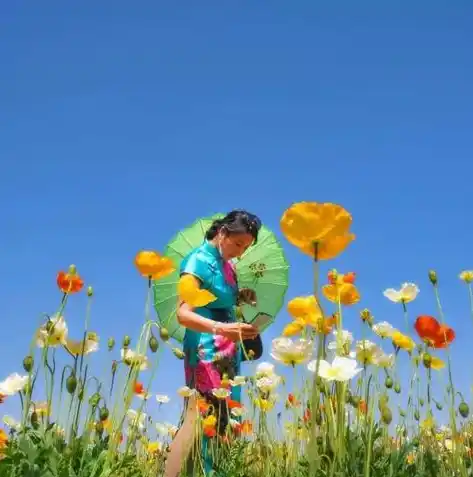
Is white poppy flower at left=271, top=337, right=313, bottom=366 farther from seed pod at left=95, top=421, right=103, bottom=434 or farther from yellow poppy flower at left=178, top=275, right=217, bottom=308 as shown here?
seed pod at left=95, top=421, right=103, bottom=434

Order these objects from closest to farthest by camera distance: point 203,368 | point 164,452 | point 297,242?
point 297,242 < point 203,368 < point 164,452

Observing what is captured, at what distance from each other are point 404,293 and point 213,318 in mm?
1025

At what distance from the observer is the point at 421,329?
218 cm

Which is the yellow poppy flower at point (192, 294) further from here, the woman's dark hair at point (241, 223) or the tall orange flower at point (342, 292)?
the woman's dark hair at point (241, 223)

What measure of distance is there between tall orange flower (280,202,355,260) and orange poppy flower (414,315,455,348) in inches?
37.3

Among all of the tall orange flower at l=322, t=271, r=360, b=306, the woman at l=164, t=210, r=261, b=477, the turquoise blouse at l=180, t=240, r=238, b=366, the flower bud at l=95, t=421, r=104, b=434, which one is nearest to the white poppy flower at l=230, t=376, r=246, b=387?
the woman at l=164, t=210, r=261, b=477

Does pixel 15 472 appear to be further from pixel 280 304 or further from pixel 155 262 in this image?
pixel 280 304

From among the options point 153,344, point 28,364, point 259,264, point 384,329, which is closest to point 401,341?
point 384,329

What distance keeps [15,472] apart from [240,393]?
1.23 meters

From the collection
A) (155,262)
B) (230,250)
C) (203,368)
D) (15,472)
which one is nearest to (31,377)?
(15,472)

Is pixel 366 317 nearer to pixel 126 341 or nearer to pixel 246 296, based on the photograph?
pixel 126 341

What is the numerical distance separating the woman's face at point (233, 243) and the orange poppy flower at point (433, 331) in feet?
3.63

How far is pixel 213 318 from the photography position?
3084 mm

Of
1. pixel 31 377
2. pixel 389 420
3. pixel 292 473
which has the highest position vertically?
pixel 31 377
